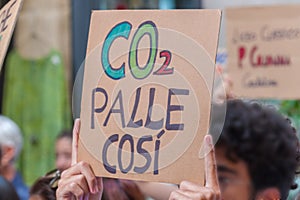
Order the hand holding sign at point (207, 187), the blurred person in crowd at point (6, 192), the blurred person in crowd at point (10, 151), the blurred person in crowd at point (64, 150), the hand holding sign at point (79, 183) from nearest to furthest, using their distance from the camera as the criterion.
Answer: the hand holding sign at point (207, 187) → the hand holding sign at point (79, 183) → the blurred person in crowd at point (6, 192) → the blurred person in crowd at point (64, 150) → the blurred person in crowd at point (10, 151)

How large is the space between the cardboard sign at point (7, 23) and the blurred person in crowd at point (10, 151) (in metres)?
2.21

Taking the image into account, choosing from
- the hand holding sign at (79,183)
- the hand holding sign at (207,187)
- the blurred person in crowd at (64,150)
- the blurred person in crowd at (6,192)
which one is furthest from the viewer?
the blurred person in crowd at (64,150)

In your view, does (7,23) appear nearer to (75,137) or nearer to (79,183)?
(75,137)

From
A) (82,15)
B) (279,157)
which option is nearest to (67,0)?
(82,15)

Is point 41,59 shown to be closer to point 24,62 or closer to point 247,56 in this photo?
point 24,62

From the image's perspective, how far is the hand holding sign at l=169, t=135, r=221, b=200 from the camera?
6.08 ft

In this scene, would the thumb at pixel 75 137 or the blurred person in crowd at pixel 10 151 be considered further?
the blurred person in crowd at pixel 10 151

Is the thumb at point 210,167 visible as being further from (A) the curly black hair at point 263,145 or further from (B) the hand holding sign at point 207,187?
(A) the curly black hair at point 263,145

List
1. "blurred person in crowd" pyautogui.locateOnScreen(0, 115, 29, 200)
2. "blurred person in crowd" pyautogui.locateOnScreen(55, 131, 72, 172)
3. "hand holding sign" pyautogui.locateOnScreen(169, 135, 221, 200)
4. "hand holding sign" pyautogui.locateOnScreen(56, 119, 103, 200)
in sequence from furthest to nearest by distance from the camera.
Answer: "blurred person in crowd" pyautogui.locateOnScreen(0, 115, 29, 200) < "blurred person in crowd" pyautogui.locateOnScreen(55, 131, 72, 172) < "hand holding sign" pyautogui.locateOnScreen(56, 119, 103, 200) < "hand holding sign" pyautogui.locateOnScreen(169, 135, 221, 200)

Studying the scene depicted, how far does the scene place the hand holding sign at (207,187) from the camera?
185cm

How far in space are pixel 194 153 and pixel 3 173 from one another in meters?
2.60

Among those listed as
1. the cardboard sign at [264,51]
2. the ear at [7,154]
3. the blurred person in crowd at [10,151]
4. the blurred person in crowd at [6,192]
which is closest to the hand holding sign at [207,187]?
the blurred person in crowd at [6,192]

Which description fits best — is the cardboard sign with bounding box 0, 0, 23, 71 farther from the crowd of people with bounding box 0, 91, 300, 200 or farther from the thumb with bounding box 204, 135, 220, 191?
the thumb with bounding box 204, 135, 220, 191

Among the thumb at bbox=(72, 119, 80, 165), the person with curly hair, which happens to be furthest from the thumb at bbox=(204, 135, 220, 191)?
the thumb at bbox=(72, 119, 80, 165)
